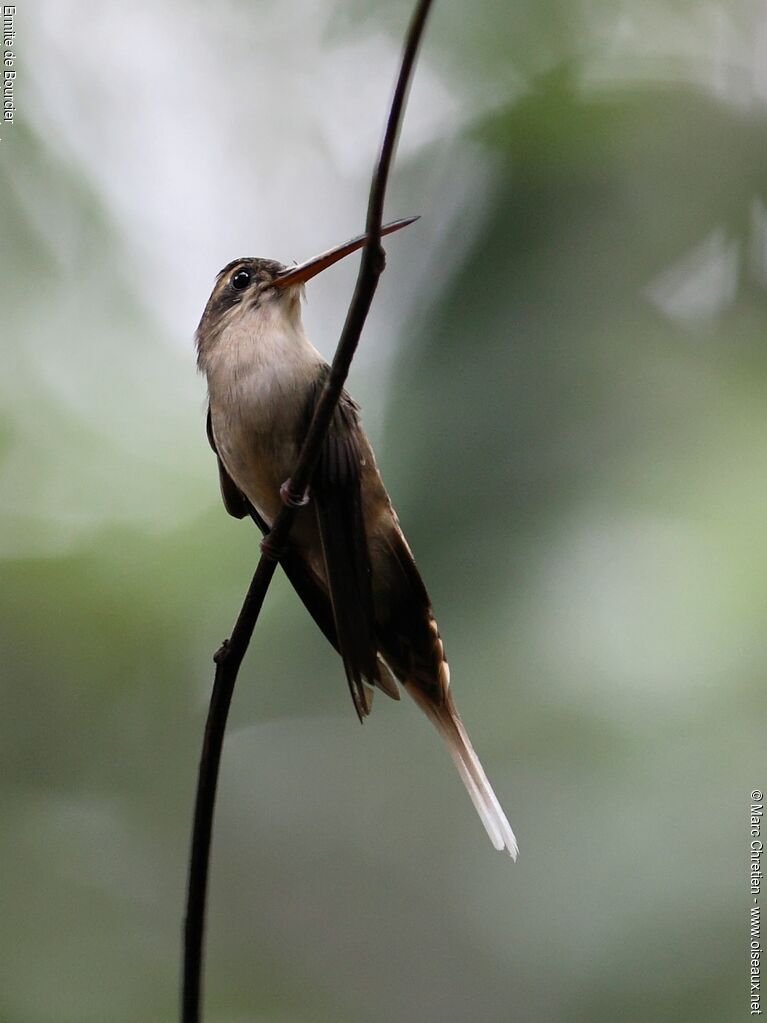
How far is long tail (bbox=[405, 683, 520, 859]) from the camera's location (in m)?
3.06

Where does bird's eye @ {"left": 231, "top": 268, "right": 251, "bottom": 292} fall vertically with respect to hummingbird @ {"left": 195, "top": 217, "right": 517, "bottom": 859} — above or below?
above

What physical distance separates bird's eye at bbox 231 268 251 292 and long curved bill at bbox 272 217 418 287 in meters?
0.18

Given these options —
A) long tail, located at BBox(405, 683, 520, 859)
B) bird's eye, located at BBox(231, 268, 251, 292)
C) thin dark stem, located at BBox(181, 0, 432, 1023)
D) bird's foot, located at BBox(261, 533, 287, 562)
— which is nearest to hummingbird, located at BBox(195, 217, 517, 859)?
long tail, located at BBox(405, 683, 520, 859)

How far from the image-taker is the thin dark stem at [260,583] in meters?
1.50

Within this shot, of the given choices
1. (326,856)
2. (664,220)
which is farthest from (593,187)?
(326,856)

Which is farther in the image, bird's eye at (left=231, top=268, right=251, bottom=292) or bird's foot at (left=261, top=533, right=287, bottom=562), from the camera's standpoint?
bird's eye at (left=231, top=268, right=251, bottom=292)

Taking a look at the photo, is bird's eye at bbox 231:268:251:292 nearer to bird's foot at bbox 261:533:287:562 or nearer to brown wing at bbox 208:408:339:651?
brown wing at bbox 208:408:339:651

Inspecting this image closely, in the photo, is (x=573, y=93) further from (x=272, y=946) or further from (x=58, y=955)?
(x=58, y=955)

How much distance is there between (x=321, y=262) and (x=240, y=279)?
2.70 feet

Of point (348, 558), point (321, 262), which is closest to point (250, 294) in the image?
point (321, 262)

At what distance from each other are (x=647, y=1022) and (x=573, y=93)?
14.9ft

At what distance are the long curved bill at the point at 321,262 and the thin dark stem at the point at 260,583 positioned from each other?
1.90 ft

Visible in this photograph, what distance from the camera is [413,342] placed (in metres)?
5.84

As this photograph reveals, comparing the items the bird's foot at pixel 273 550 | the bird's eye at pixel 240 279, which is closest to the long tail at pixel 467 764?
the bird's foot at pixel 273 550
